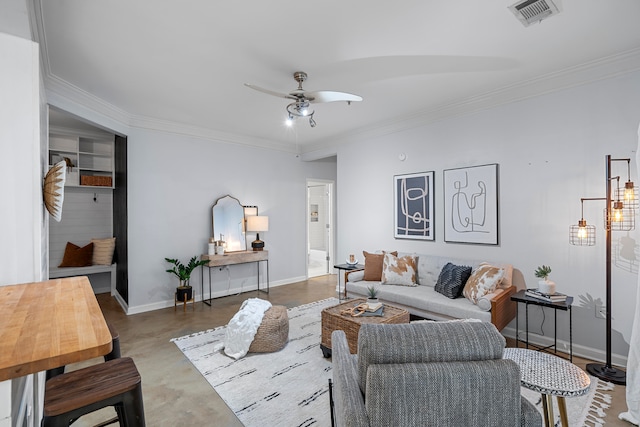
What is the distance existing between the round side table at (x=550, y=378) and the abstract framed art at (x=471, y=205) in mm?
2175

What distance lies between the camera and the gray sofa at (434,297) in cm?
293

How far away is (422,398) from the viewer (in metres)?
1.11

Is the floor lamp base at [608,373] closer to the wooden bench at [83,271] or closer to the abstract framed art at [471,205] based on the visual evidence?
the abstract framed art at [471,205]

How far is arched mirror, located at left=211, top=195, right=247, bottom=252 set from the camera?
501 cm

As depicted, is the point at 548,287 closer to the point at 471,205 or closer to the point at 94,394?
the point at 471,205

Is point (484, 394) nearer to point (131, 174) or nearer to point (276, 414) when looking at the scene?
point (276, 414)

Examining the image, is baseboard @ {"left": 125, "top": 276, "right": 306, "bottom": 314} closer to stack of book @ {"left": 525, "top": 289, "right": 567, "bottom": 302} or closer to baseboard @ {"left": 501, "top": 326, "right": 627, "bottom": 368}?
baseboard @ {"left": 501, "top": 326, "right": 627, "bottom": 368}

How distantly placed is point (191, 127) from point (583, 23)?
4.54 metres

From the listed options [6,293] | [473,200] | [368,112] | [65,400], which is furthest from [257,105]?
[65,400]

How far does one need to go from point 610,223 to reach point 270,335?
3.07 meters

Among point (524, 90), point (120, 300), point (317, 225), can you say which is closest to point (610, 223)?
point (524, 90)

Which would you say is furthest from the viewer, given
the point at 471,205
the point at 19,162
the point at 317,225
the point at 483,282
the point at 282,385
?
the point at 317,225

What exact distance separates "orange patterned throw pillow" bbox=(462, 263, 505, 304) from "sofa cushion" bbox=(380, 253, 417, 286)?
30.1 inches

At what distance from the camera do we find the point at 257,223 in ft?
17.1
